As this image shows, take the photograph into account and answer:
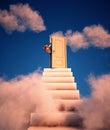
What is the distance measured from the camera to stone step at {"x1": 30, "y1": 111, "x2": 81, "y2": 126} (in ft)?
14.5

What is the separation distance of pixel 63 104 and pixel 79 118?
2.48 feet

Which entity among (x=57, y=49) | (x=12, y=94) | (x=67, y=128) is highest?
(x=57, y=49)

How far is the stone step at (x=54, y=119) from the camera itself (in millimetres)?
4418

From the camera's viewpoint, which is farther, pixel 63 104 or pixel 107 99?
pixel 63 104

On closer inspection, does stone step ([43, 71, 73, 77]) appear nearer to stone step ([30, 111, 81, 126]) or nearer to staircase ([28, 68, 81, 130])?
staircase ([28, 68, 81, 130])

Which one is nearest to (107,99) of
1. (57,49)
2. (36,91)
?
(36,91)

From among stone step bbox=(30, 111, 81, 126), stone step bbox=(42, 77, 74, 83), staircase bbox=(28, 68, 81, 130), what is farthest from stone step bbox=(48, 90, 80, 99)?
stone step bbox=(30, 111, 81, 126)

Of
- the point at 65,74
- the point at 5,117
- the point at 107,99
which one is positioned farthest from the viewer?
the point at 65,74

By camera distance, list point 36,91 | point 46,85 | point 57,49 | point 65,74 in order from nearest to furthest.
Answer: point 36,91 < point 46,85 < point 65,74 < point 57,49

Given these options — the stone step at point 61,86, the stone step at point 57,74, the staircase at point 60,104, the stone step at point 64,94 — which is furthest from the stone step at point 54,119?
the stone step at point 57,74

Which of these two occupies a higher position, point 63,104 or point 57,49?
point 57,49

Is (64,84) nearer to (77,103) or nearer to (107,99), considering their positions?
(77,103)

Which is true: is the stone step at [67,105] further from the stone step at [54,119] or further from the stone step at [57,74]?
the stone step at [57,74]

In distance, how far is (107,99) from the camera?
4160 millimetres
